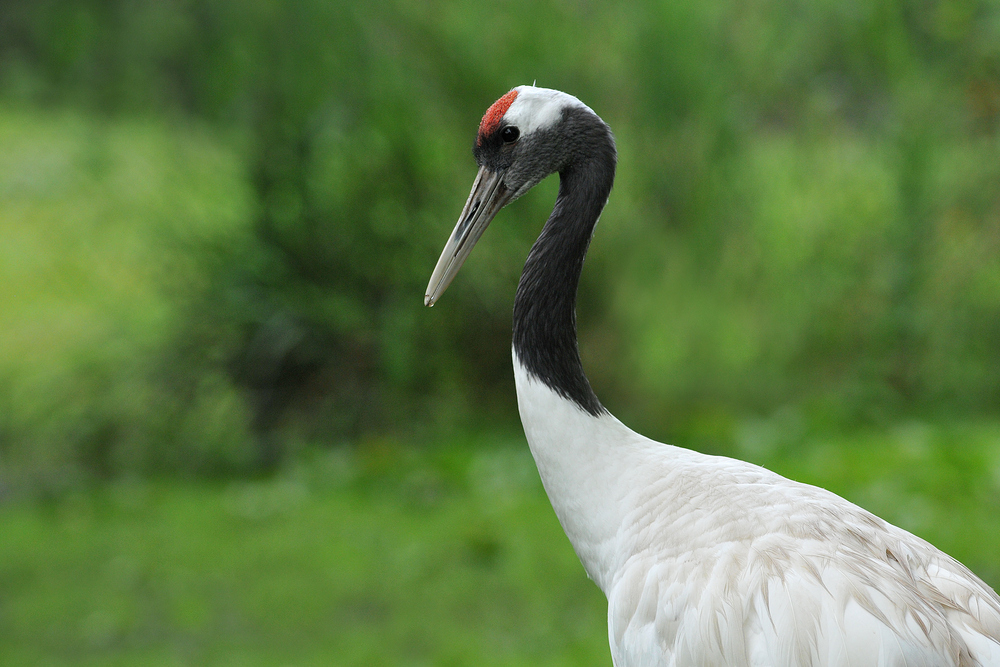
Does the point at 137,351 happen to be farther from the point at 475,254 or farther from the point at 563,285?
the point at 563,285

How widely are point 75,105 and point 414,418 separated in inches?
115

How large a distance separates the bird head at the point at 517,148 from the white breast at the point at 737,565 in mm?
365

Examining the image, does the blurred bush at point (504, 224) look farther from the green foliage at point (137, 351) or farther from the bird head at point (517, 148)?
the bird head at point (517, 148)

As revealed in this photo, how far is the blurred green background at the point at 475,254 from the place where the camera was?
17.4ft

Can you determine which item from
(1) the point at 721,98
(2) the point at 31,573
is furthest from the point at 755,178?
(2) the point at 31,573

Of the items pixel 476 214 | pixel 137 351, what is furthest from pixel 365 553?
pixel 476 214

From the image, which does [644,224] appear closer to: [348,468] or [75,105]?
[348,468]

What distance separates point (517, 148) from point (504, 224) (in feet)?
9.66

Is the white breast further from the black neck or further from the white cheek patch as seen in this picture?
the white cheek patch

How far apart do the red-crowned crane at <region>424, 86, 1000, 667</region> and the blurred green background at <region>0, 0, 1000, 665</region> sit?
2805 mm

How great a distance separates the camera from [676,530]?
6.39ft

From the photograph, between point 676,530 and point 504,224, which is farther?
point 504,224

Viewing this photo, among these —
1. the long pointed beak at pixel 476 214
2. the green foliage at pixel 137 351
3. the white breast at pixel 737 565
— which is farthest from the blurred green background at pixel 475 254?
the white breast at pixel 737 565

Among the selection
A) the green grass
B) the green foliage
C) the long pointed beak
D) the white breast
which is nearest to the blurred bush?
the green foliage
